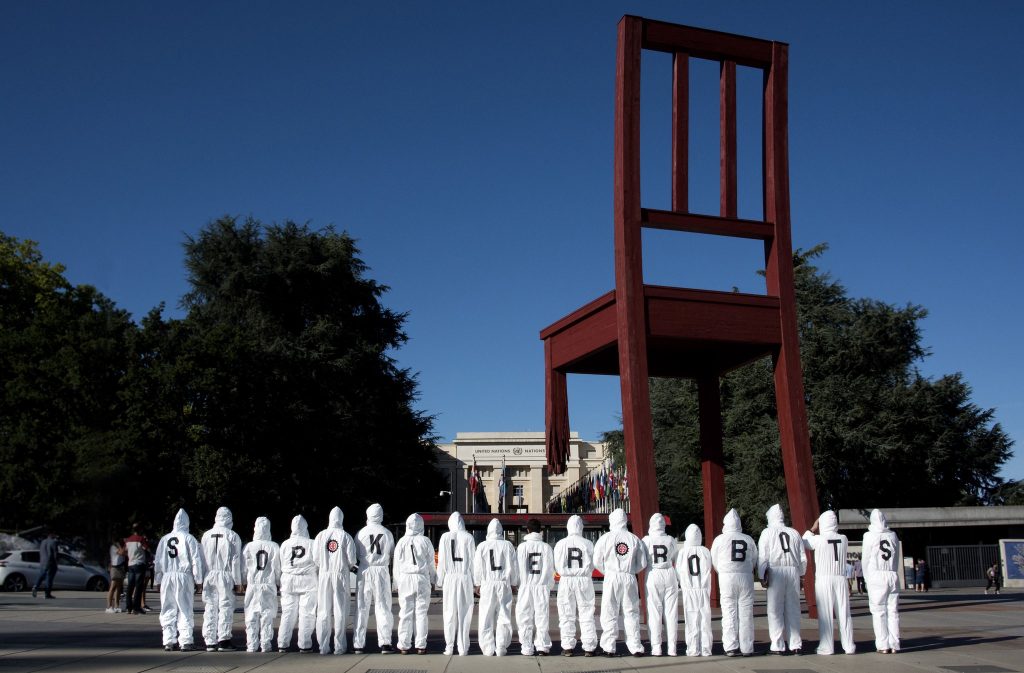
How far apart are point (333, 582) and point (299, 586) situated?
1.68 feet

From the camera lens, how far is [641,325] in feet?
54.4

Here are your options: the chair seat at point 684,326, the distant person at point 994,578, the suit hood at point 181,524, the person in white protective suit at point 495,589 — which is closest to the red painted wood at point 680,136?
the chair seat at point 684,326

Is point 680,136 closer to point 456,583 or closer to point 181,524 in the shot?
point 456,583

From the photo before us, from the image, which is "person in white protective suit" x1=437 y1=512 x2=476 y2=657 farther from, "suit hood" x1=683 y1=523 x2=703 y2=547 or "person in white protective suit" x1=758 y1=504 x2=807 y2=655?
"person in white protective suit" x1=758 y1=504 x2=807 y2=655

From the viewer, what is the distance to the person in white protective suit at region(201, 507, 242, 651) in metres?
13.6

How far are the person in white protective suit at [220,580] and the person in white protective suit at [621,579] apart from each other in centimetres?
512

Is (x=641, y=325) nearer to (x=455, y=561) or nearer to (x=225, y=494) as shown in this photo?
(x=455, y=561)

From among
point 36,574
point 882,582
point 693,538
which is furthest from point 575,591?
point 36,574

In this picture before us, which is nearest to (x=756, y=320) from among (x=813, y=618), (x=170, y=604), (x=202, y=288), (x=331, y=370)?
(x=813, y=618)

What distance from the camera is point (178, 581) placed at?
1375 centimetres

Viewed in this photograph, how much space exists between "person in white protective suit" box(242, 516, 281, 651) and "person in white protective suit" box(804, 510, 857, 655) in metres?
7.48

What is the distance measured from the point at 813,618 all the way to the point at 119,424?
27.4m

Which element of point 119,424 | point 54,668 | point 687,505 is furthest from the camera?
point 687,505

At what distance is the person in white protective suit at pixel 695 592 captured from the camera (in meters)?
13.2
